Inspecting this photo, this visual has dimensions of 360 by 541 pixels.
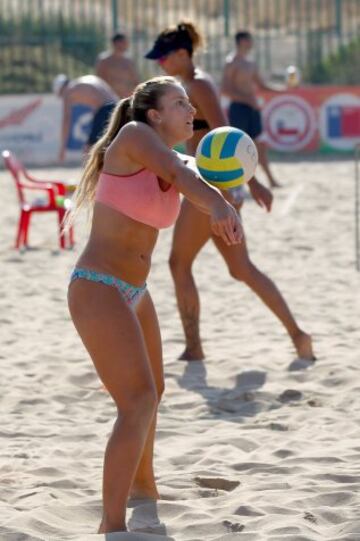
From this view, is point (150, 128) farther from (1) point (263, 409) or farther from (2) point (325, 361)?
(2) point (325, 361)

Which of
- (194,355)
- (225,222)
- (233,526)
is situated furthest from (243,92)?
(225,222)

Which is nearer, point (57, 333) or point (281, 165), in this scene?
point (57, 333)

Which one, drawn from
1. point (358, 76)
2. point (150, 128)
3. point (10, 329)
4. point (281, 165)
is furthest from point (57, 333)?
point (358, 76)

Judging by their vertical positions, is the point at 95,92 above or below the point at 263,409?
above

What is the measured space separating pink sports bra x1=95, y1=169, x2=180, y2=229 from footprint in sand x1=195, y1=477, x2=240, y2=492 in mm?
Result: 1137

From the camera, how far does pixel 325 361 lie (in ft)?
21.6

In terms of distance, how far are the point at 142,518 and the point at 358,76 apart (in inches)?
719

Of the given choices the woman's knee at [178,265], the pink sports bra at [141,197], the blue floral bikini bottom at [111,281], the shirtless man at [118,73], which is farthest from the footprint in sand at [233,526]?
the shirtless man at [118,73]

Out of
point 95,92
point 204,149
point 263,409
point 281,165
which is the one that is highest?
point 204,149

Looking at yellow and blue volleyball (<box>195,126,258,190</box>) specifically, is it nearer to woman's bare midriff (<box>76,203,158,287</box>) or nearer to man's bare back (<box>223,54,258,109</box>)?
woman's bare midriff (<box>76,203,158,287</box>)

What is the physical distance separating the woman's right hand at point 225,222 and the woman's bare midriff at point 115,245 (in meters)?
0.47

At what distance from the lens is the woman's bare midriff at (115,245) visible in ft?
13.2

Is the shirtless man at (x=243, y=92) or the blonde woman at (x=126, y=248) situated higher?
the blonde woman at (x=126, y=248)

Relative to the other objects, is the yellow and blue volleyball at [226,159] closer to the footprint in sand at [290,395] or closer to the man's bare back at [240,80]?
the footprint in sand at [290,395]
